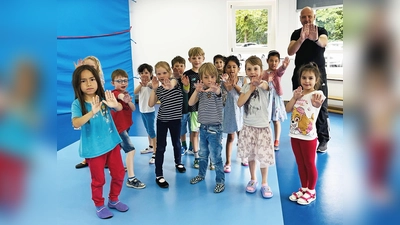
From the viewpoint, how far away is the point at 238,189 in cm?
263

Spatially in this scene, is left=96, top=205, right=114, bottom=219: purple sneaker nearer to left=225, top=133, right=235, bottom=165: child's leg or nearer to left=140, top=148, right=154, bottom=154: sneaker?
left=225, top=133, right=235, bottom=165: child's leg

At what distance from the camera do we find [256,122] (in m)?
2.41

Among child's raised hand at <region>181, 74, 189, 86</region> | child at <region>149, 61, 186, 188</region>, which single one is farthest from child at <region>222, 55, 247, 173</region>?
child at <region>149, 61, 186, 188</region>

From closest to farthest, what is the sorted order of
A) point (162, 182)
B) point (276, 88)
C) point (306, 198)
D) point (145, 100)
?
point (306, 198)
point (162, 182)
point (145, 100)
point (276, 88)

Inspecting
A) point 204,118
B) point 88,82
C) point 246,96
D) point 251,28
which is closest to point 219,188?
point 204,118

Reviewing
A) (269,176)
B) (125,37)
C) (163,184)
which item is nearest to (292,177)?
(269,176)

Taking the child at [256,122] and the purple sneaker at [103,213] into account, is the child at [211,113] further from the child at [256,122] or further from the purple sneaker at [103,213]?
the purple sneaker at [103,213]

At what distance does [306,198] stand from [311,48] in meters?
1.53

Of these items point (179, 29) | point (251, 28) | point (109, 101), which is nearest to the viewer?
point (109, 101)

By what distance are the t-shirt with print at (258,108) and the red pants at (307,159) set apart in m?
0.29

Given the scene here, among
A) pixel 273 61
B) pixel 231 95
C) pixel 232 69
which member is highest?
pixel 273 61

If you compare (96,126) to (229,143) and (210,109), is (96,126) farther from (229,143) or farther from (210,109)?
(229,143)

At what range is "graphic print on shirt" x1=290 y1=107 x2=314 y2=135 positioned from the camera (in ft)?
7.28

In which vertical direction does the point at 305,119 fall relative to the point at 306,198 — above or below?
above
